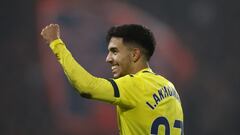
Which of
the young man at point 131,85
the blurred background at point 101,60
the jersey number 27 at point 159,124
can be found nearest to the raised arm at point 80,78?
the young man at point 131,85

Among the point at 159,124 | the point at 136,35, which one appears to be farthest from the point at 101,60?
the point at 159,124

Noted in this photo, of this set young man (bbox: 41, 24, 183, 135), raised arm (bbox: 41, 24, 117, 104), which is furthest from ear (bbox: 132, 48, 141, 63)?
raised arm (bbox: 41, 24, 117, 104)

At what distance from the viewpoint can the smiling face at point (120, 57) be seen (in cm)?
192

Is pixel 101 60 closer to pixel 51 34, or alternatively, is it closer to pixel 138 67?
pixel 138 67

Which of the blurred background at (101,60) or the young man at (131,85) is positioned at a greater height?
the blurred background at (101,60)

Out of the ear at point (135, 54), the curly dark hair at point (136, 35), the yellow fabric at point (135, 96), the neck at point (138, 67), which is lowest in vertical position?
the yellow fabric at point (135, 96)

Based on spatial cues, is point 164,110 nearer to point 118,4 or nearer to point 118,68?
point 118,68

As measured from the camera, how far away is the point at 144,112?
178cm

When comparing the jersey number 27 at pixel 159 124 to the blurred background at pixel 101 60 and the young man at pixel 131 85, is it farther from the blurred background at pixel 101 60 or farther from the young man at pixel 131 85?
the blurred background at pixel 101 60

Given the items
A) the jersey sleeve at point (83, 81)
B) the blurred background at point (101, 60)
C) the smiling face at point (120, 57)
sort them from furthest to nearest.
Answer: the blurred background at point (101, 60)
the smiling face at point (120, 57)
the jersey sleeve at point (83, 81)

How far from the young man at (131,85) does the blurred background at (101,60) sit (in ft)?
7.27

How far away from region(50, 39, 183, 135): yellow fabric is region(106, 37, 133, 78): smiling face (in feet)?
0.23

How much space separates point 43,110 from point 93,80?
8.24 ft

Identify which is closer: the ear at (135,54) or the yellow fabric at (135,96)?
the yellow fabric at (135,96)
